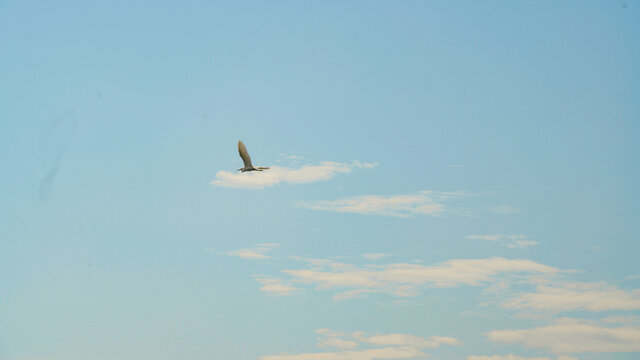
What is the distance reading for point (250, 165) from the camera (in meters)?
178
